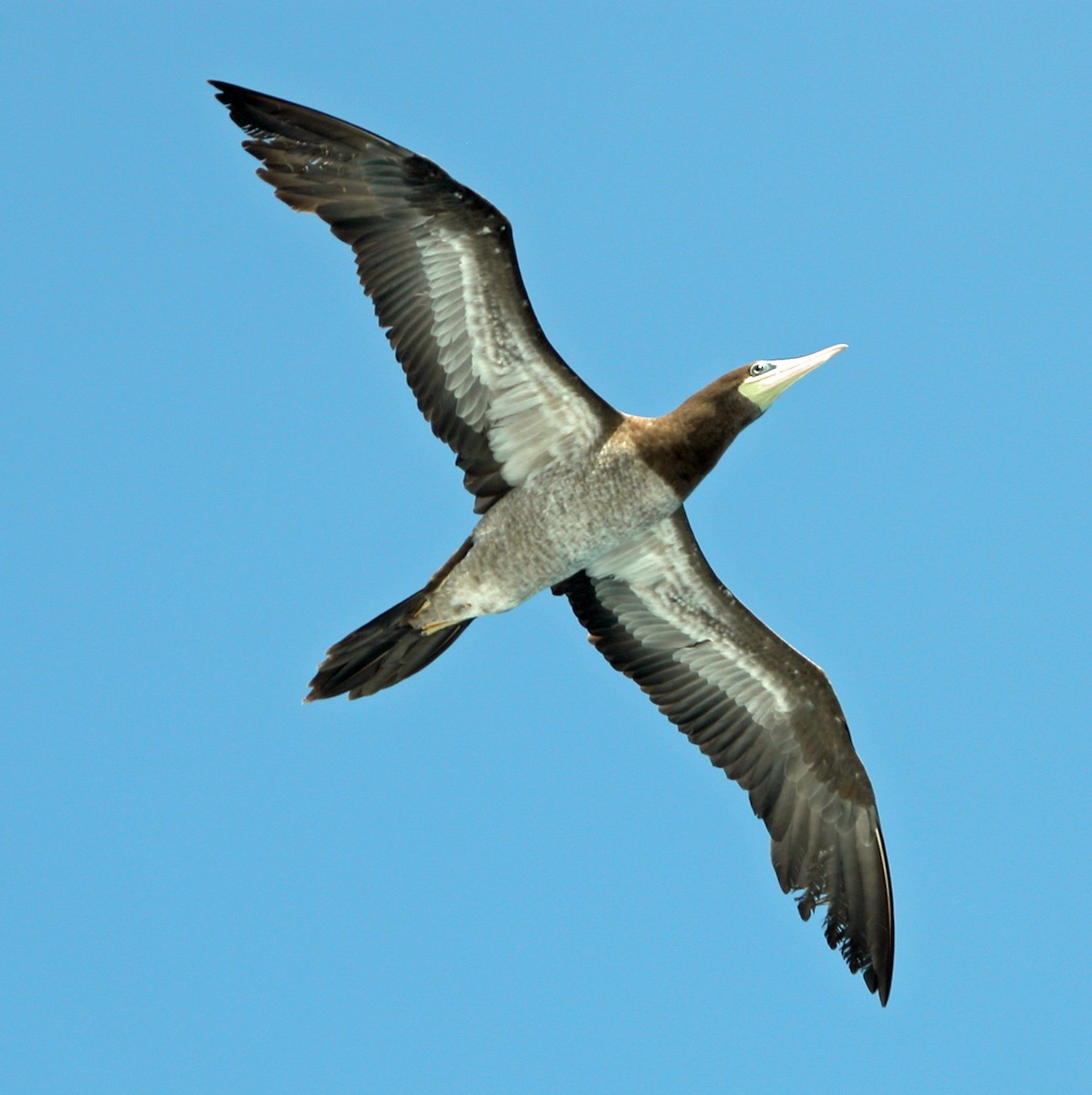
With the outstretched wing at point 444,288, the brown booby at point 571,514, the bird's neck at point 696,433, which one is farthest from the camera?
the bird's neck at point 696,433

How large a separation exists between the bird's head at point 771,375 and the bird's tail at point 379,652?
7.72ft

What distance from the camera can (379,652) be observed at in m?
11.8

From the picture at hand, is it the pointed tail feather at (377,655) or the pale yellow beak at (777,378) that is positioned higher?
the pale yellow beak at (777,378)

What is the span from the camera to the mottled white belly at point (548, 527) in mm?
11570

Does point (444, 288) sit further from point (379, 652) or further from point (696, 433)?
point (379, 652)

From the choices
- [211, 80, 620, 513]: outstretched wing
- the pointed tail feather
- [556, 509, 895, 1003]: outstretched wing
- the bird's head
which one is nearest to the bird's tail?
the pointed tail feather

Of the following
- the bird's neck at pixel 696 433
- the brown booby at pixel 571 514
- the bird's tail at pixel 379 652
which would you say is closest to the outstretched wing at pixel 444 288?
the brown booby at pixel 571 514

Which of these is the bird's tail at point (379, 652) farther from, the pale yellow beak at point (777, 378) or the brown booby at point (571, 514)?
→ the pale yellow beak at point (777, 378)

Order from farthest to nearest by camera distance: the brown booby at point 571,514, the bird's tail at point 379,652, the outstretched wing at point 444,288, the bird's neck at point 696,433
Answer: the bird's tail at point 379,652
the bird's neck at point 696,433
the brown booby at point 571,514
the outstretched wing at point 444,288

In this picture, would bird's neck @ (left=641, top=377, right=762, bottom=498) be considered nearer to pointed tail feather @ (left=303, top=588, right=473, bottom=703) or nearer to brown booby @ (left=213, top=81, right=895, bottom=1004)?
brown booby @ (left=213, top=81, right=895, bottom=1004)

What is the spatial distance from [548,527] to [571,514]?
0.19 metres

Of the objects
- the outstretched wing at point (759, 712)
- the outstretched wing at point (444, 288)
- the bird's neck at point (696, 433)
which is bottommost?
the outstretched wing at point (759, 712)

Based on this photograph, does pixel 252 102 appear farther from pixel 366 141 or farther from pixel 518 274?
pixel 518 274

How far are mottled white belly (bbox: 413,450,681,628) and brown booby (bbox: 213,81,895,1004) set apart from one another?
1 centimetres
